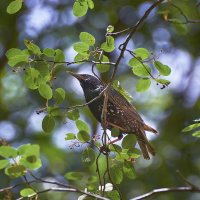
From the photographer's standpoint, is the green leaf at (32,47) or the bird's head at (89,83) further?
the bird's head at (89,83)

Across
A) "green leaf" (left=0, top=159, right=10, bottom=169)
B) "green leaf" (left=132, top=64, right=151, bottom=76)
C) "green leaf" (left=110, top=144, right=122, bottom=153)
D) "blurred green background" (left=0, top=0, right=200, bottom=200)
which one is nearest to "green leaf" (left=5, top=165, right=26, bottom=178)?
"green leaf" (left=0, top=159, right=10, bottom=169)

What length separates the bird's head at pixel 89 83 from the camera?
3.19m

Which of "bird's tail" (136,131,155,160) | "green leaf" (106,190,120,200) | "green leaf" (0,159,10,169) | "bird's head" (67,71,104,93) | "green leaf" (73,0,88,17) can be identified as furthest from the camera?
"bird's head" (67,71,104,93)

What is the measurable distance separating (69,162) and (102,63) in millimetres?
3263

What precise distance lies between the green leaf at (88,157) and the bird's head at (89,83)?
0.57 meters

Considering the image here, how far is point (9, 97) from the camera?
612 centimetres

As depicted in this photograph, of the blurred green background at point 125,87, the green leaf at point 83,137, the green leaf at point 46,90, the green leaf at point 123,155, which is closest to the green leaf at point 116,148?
the green leaf at point 123,155

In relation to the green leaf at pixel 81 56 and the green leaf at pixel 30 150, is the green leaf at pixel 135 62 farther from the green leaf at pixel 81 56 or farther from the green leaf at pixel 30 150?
the green leaf at pixel 30 150

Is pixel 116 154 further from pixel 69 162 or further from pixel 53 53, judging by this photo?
pixel 69 162

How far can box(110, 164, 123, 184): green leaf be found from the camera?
2654 millimetres

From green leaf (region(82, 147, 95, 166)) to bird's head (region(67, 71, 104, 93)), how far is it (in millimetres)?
572

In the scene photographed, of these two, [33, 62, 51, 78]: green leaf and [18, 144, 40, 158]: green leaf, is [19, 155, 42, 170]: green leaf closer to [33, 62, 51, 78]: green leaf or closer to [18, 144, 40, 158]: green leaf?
[18, 144, 40, 158]: green leaf

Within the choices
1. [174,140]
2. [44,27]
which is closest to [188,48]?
[174,140]

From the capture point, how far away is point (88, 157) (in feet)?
8.66
